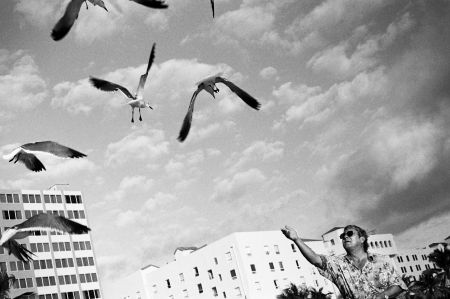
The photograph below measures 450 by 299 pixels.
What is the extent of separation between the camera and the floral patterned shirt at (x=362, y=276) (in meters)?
5.29

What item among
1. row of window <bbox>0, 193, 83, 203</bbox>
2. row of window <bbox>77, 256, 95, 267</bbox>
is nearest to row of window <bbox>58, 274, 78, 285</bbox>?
row of window <bbox>77, 256, 95, 267</bbox>

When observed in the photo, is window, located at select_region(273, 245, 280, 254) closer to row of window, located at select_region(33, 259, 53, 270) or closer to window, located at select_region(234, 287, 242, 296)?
window, located at select_region(234, 287, 242, 296)

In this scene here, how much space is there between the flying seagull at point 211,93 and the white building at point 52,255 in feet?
303

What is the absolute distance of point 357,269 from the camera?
5.39 m

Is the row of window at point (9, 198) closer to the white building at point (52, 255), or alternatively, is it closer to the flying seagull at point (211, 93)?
the white building at point (52, 255)

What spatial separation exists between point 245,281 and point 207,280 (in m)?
6.98

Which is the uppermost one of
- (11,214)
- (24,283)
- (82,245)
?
(11,214)

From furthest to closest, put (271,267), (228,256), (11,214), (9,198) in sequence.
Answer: (9,198)
(11,214)
(271,267)
(228,256)

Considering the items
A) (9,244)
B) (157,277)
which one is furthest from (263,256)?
(9,244)

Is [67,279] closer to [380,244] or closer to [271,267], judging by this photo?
[271,267]

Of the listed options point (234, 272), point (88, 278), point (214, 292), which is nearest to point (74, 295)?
point (88, 278)

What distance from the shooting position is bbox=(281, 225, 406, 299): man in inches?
208

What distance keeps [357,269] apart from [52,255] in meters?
104

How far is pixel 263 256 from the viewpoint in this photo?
72125mm
